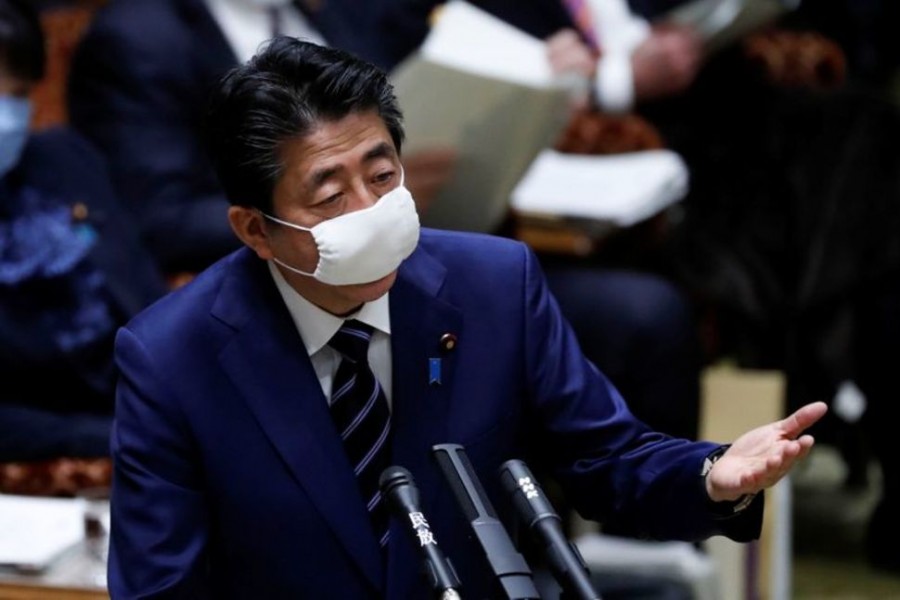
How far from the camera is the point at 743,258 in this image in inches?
166

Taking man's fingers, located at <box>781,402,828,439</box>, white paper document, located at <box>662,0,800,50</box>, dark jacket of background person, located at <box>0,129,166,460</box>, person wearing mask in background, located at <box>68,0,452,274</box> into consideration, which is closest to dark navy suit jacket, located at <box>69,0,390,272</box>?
person wearing mask in background, located at <box>68,0,452,274</box>

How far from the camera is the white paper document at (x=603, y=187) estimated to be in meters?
3.70

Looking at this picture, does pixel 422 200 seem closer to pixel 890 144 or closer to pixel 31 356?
pixel 31 356

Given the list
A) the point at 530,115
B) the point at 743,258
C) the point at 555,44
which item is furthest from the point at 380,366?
the point at 743,258

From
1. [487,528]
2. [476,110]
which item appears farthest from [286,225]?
[476,110]

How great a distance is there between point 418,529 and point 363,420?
58cm

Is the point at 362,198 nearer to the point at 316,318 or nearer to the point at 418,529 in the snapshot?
the point at 316,318

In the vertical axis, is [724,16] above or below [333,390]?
above

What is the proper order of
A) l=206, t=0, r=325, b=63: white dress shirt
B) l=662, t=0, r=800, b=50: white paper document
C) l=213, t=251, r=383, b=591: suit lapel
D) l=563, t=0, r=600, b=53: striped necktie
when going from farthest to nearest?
l=563, t=0, r=600, b=53: striped necktie
l=662, t=0, r=800, b=50: white paper document
l=206, t=0, r=325, b=63: white dress shirt
l=213, t=251, r=383, b=591: suit lapel

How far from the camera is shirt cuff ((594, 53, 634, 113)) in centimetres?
404

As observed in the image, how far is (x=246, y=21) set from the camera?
12.1 ft

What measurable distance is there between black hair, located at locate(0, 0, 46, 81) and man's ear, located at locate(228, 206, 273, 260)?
132cm

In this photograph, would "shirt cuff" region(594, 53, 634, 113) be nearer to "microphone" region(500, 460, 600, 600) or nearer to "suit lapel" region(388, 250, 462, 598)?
"suit lapel" region(388, 250, 462, 598)

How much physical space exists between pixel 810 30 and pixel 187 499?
339 cm
